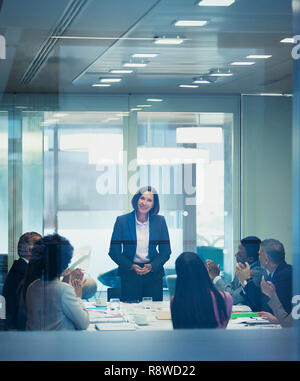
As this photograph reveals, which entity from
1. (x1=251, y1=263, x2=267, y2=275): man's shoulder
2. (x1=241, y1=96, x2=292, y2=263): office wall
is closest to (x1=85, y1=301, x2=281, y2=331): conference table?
(x1=251, y1=263, x2=267, y2=275): man's shoulder

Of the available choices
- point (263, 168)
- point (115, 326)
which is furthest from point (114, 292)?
point (263, 168)

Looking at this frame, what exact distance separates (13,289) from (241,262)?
1453 millimetres

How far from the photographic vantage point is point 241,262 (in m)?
4.03

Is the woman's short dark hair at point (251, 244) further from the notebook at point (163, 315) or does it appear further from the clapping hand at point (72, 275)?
the clapping hand at point (72, 275)

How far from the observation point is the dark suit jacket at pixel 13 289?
3.62 metres

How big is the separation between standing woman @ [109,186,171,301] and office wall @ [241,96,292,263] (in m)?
0.62

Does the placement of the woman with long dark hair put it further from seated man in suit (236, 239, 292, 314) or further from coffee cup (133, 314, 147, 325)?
seated man in suit (236, 239, 292, 314)

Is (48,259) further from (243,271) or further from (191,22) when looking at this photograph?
(191,22)

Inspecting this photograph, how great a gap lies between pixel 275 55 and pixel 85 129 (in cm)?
132

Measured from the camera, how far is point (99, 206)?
394 cm

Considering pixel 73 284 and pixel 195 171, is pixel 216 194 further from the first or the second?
pixel 73 284

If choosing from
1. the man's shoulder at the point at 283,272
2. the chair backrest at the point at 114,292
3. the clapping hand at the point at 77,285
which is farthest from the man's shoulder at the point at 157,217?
the man's shoulder at the point at 283,272

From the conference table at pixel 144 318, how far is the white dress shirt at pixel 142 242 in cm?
30

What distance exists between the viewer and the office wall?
3.87m
